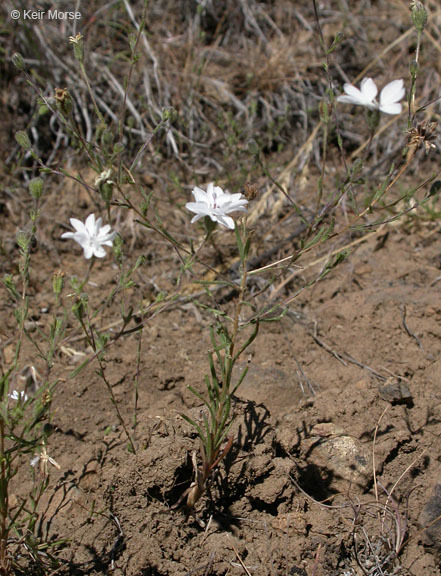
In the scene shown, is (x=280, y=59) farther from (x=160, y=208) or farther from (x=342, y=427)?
(x=342, y=427)

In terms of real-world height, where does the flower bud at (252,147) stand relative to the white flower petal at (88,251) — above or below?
above

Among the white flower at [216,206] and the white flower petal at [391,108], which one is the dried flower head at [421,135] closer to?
the white flower petal at [391,108]

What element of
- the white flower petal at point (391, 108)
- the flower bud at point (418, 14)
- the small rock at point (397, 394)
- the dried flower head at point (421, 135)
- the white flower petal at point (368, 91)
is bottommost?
the small rock at point (397, 394)

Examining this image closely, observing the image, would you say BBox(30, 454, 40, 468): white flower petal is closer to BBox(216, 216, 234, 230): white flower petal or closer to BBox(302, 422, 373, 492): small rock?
BBox(302, 422, 373, 492): small rock

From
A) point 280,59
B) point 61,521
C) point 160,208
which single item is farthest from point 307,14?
point 61,521

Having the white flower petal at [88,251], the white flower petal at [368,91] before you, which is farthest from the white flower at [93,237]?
the white flower petal at [368,91]

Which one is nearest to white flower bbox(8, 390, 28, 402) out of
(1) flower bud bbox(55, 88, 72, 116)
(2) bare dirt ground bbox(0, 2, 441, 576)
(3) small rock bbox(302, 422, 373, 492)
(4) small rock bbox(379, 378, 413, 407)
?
(2) bare dirt ground bbox(0, 2, 441, 576)

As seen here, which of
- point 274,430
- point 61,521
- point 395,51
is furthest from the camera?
point 395,51

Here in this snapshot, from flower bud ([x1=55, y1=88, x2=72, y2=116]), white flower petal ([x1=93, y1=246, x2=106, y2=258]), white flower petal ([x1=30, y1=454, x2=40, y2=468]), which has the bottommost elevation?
white flower petal ([x1=30, y1=454, x2=40, y2=468])
